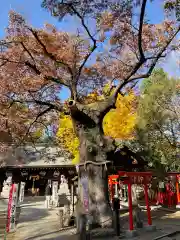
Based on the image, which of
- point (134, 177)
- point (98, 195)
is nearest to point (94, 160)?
point (98, 195)

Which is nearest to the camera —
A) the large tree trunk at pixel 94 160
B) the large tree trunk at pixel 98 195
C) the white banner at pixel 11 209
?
the large tree trunk at pixel 98 195

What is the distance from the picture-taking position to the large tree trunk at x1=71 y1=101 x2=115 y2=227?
10.1 metres

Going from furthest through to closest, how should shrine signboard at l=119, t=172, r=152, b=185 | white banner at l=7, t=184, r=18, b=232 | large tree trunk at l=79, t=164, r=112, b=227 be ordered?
white banner at l=7, t=184, r=18, b=232 < shrine signboard at l=119, t=172, r=152, b=185 < large tree trunk at l=79, t=164, r=112, b=227

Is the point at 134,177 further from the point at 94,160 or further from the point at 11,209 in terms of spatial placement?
the point at 11,209

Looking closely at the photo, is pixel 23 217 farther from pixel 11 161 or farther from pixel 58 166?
pixel 11 161

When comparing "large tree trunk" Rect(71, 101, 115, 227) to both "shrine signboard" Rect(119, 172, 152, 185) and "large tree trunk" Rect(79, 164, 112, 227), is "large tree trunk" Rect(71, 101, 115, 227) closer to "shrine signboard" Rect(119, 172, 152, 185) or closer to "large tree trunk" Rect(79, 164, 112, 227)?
"large tree trunk" Rect(79, 164, 112, 227)

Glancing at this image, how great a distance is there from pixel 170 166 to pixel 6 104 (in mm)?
16641

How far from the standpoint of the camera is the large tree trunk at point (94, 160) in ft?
33.0

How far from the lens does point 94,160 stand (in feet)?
34.9

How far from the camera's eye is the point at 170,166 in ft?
76.4

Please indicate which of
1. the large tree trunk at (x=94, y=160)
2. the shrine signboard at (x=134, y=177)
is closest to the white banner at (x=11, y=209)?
the large tree trunk at (x=94, y=160)

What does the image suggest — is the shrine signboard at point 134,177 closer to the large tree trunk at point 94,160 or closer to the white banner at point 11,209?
the large tree trunk at point 94,160

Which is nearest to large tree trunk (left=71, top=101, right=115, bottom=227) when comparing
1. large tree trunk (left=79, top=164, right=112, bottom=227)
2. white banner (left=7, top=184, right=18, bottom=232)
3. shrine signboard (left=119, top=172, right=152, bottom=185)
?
large tree trunk (left=79, top=164, right=112, bottom=227)

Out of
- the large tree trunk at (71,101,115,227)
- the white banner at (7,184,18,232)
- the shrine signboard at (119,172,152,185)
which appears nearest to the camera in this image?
the large tree trunk at (71,101,115,227)
